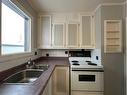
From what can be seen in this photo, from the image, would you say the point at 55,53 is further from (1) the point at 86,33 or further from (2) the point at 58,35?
(1) the point at 86,33

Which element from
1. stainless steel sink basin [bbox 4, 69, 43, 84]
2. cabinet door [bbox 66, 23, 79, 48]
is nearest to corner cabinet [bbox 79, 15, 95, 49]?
cabinet door [bbox 66, 23, 79, 48]

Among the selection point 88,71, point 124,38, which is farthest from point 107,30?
point 88,71

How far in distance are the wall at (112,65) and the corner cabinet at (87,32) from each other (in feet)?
2.20

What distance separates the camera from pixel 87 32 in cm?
381

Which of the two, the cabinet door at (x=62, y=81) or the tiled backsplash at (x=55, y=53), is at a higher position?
the tiled backsplash at (x=55, y=53)

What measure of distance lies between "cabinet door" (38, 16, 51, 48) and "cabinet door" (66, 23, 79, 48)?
0.53 meters

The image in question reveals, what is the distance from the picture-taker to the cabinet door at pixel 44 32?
387cm

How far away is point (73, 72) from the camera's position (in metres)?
3.06

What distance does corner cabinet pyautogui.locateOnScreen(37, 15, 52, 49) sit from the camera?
387 cm

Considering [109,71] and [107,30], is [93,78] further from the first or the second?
[107,30]

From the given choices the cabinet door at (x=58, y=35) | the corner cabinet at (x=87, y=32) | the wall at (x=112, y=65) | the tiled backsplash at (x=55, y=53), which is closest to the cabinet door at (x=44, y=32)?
the cabinet door at (x=58, y=35)

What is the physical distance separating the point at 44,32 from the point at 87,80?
5.77 feet

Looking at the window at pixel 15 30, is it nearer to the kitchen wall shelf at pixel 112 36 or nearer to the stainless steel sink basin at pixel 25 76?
the stainless steel sink basin at pixel 25 76

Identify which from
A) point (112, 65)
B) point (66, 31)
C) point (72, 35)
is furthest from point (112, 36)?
point (66, 31)
